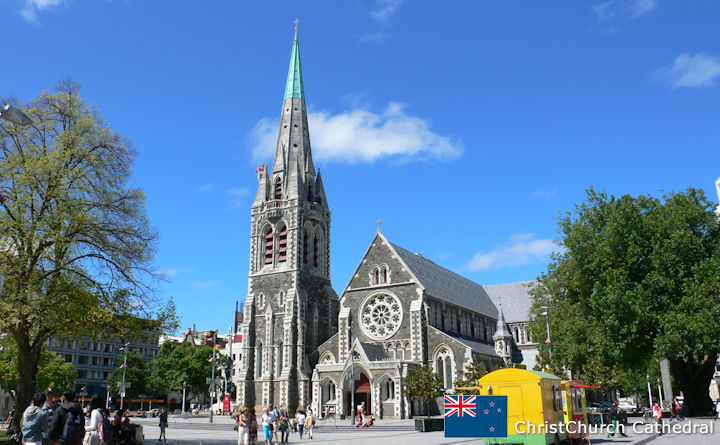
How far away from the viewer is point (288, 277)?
174ft

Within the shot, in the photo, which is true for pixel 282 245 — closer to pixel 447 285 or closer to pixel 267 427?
pixel 447 285

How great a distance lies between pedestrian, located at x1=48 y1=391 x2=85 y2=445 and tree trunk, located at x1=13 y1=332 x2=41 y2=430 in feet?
33.2

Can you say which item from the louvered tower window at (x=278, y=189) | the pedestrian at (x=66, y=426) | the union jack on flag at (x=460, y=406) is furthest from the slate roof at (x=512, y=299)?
the pedestrian at (x=66, y=426)

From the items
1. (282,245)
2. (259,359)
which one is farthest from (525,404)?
(282,245)

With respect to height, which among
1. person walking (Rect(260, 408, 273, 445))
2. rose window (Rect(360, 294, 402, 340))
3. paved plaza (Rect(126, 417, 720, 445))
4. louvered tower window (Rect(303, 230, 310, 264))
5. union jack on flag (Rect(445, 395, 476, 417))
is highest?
louvered tower window (Rect(303, 230, 310, 264))

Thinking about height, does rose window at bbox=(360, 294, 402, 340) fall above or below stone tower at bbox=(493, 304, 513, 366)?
above

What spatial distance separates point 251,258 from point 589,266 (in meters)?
34.6

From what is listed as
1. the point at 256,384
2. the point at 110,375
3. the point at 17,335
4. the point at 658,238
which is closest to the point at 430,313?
the point at 256,384

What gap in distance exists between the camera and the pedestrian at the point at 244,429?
17.5m

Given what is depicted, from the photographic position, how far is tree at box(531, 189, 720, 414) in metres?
27.8

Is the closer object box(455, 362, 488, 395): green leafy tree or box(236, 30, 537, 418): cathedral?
box(455, 362, 488, 395): green leafy tree

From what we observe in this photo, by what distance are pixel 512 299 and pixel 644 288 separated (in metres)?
36.7

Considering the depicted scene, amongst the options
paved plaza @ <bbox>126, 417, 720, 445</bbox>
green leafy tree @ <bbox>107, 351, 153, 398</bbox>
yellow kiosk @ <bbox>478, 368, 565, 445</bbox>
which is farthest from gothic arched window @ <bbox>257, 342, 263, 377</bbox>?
yellow kiosk @ <bbox>478, 368, 565, 445</bbox>

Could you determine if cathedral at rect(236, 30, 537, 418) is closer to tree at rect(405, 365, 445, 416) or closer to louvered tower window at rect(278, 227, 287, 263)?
louvered tower window at rect(278, 227, 287, 263)
